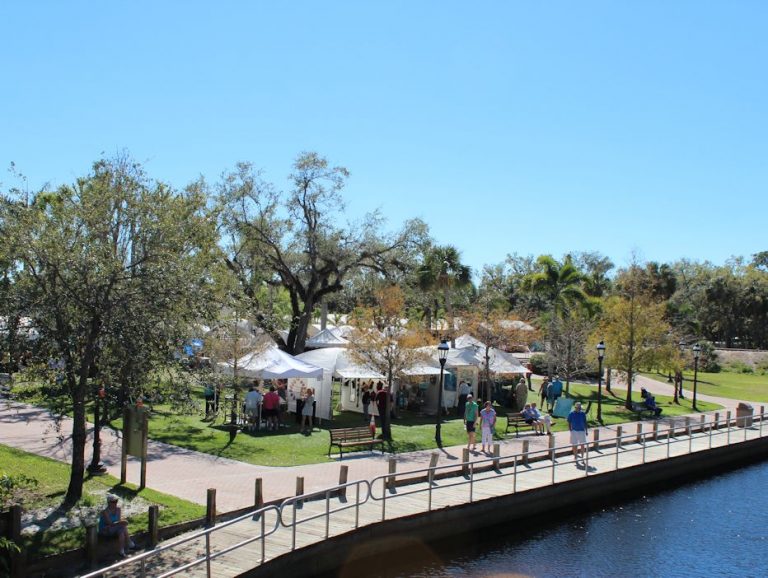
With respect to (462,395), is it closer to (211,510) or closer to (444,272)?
(444,272)

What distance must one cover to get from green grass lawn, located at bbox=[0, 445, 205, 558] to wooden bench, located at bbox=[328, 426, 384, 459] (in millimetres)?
6429

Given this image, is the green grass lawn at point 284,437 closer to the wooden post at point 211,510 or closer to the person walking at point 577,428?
the wooden post at point 211,510

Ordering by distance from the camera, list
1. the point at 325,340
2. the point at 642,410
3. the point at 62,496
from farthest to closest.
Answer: the point at 642,410 → the point at 325,340 → the point at 62,496

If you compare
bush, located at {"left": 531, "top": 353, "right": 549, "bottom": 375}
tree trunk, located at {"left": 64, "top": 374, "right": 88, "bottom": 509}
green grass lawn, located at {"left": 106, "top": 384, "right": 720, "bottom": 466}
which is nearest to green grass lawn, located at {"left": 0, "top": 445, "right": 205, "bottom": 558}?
tree trunk, located at {"left": 64, "top": 374, "right": 88, "bottom": 509}

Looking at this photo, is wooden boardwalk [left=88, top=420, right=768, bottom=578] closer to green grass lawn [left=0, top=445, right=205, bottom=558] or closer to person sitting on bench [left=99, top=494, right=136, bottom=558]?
person sitting on bench [left=99, top=494, right=136, bottom=558]

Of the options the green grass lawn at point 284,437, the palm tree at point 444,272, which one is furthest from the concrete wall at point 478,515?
the palm tree at point 444,272

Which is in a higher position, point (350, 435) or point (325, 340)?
point (325, 340)

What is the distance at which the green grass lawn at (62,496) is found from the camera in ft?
40.5

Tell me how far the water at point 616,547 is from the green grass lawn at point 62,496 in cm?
353

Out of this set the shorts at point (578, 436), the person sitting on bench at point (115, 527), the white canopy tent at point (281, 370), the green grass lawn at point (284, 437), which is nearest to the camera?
the person sitting on bench at point (115, 527)

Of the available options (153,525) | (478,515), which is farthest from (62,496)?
(478,515)

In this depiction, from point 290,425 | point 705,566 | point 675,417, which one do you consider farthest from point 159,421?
point 675,417

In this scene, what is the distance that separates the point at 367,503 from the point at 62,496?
625cm

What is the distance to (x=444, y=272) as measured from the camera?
41.9 m
